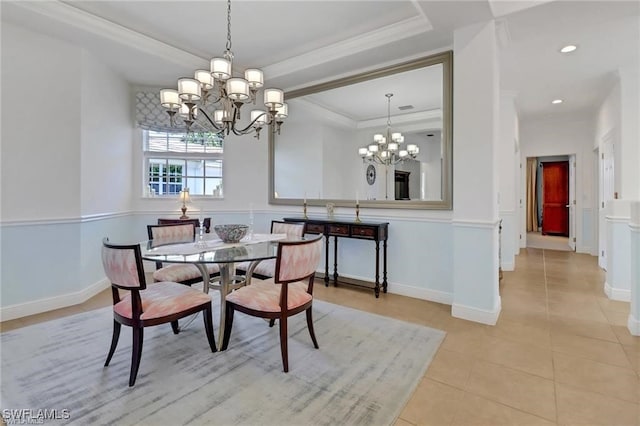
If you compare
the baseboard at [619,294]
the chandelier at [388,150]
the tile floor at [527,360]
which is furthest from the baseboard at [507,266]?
the chandelier at [388,150]

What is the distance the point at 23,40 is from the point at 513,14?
14.6 feet

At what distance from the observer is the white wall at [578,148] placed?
20.7 feet

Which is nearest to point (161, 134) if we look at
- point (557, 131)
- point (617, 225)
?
point (617, 225)

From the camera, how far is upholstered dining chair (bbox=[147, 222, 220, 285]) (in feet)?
9.00

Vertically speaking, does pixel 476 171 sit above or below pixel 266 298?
above

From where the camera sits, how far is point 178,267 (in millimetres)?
2855

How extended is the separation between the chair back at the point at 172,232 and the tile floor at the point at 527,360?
1.08m

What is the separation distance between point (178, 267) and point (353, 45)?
2.93 meters

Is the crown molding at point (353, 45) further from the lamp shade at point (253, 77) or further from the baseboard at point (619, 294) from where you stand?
the baseboard at point (619, 294)

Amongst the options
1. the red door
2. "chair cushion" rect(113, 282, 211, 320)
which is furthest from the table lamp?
the red door

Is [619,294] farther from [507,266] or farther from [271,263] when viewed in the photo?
[271,263]

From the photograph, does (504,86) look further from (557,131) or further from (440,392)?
(440,392)

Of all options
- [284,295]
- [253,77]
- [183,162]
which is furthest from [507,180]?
[183,162]

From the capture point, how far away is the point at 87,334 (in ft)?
8.45
